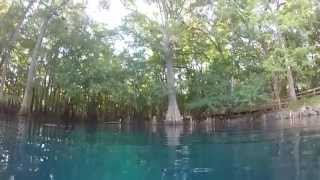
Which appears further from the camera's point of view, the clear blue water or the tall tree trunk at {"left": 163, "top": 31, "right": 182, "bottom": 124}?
the tall tree trunk at {"left": 163, "top": 31, "right": 182, "bottom": 124}

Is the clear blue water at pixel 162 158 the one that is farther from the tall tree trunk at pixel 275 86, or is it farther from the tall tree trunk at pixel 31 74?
the tall tree trunk at pixel 275 86

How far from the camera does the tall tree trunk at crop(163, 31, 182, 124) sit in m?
27.0

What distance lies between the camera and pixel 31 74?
26.7 metres

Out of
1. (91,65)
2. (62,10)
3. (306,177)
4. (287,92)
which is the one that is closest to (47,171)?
(306,177)

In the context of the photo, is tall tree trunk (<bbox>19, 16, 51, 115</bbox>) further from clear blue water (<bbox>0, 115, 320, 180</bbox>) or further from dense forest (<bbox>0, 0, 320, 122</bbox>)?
clear blue water (<bbox>0, 115, 320, 180</bbox>)

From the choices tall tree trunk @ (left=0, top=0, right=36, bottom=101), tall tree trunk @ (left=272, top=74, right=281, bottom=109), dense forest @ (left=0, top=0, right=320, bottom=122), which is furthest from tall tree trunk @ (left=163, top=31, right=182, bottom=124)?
tall tree trunk @ (left=0, top=0, right=36, bottom=101)

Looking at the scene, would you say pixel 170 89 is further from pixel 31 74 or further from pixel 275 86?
pixel 31 74

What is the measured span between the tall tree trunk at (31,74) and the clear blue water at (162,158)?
9875 millimetres

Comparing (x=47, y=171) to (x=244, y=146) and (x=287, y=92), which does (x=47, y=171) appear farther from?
(x=287, y=92)

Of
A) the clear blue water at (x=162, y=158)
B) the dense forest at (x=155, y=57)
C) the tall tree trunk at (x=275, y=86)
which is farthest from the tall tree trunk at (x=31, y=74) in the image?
the tall tree trunk at (x=275, y=86)

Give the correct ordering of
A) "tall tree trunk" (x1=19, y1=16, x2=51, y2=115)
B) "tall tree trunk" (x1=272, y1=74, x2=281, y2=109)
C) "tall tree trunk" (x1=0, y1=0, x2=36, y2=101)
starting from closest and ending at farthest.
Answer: "tall tree trunk" (x1=19, y1=16, x2=51, y2=115), "tall tree trunk" (x1=0, y1=0, x2=36, y2=101), "tall tree trunk" (x1=272, y1=74, x2=281, y2=109)

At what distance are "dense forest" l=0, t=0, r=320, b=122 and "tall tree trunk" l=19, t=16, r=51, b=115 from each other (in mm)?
59

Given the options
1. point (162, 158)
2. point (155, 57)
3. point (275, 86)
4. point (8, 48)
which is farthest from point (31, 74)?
point (162, 158)

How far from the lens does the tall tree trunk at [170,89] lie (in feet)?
88.4
